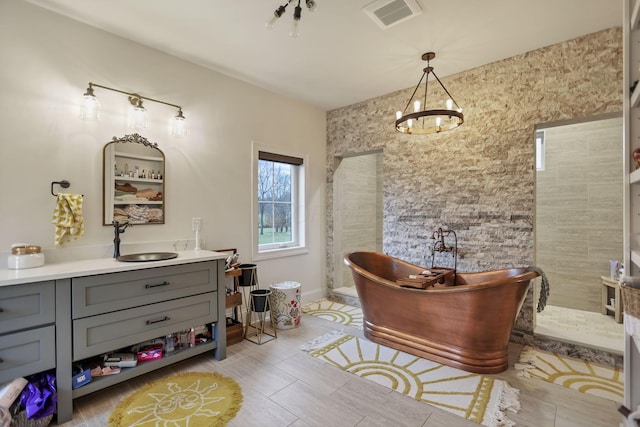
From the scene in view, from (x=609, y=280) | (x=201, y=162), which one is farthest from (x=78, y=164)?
(x=609, y=280)

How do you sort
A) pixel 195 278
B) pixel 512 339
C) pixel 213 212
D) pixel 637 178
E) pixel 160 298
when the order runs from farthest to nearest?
1. pixel 213 212
2. pixel 512 339
3. pixel 195 278
4. pixel 160 298
5. pixel 637 178

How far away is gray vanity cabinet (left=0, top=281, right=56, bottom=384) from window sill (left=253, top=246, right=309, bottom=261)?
188 cm

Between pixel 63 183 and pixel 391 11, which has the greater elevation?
pixel 391 11

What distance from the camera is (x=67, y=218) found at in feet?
6.88

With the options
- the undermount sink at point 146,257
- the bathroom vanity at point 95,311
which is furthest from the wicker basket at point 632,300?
the undermount sink at point 146,257

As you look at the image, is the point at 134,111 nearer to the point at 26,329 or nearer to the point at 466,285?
the point at 26,329

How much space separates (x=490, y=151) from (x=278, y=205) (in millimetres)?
2491

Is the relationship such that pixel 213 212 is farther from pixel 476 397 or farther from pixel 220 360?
pixel 476 397

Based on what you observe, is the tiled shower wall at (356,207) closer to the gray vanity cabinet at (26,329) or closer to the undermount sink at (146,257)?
the undermount sink at (146,257)

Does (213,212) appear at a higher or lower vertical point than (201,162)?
lower

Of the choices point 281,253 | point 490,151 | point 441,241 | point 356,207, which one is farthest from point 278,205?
point 490,151

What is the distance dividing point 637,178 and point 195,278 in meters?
2.75

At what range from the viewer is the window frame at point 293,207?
3383 mm

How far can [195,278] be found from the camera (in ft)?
7.70
